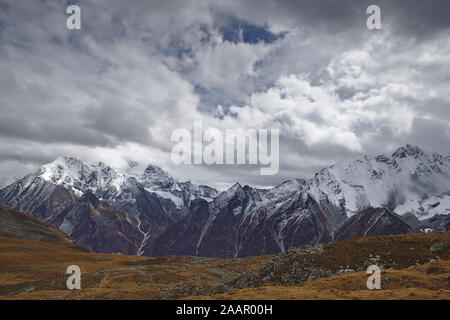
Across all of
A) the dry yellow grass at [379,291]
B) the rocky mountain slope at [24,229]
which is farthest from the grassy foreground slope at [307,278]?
the rocky mountain slope at [24,229]

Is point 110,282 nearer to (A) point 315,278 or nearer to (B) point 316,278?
(A) point 315,278

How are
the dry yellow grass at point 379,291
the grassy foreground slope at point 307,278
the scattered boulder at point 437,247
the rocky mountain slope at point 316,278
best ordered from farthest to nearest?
the scattered boulder at point 437,247
the grassy foreground slope at point 307,278
the rocky mountain slope at point 316,278
the dry yellow grass at point 379,291

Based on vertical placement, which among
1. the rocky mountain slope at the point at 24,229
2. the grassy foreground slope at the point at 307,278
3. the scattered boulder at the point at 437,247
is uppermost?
the scattered boulder at the point at 437,247

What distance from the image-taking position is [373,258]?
127 feet

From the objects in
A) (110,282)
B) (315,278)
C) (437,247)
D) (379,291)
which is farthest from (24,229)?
(379,291)

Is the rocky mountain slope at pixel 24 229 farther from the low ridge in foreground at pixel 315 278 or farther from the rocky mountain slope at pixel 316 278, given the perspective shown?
the rocky mountain slope at pixel 316 278

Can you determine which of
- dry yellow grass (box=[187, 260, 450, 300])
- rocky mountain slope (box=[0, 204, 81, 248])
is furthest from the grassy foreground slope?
rocky mountain slope (box=[0, 204, 81, 248])

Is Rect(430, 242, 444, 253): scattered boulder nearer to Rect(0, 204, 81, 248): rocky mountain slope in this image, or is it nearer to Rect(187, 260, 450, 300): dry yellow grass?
Rect(187, 260, 450, 300): dry yellow grass

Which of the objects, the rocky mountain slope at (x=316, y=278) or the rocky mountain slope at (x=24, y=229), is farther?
the rocky mountain slope at (x=24, y=229)
